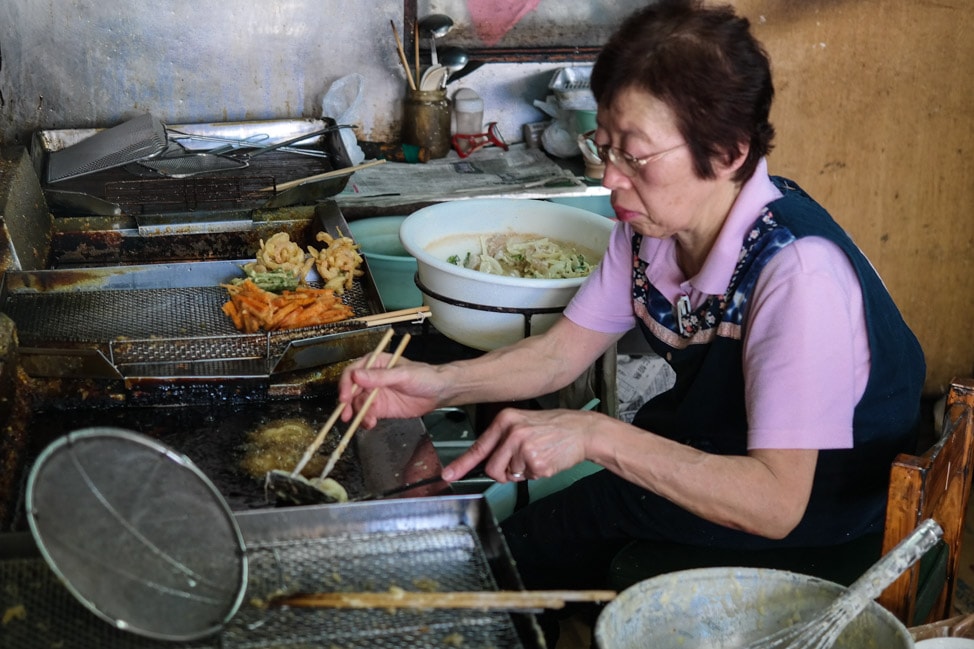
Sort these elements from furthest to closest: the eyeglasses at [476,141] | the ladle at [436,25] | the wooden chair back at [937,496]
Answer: the eyeglasses at [476,141], the ladle at [436,25], the wooden chair back at [937,496]

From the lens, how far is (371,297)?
8.70ft

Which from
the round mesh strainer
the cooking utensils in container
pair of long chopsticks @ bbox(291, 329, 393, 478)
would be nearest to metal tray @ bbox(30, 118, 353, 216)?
pair of long chopsticks @ bbox(291, 329, 393, 478)

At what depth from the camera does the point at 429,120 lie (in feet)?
13.9

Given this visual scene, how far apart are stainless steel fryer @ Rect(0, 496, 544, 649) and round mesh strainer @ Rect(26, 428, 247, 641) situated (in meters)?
0.07

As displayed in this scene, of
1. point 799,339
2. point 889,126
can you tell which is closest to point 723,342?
point 799,339

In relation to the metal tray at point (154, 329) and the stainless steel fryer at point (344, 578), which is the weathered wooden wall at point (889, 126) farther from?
the stainless steel fryer at point (344, 578)

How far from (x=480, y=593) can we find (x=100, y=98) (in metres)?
3.58

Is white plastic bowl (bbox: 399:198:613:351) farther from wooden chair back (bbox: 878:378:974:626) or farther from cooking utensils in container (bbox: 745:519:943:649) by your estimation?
cooking utensils in container (bbox: 745:519:943:649)

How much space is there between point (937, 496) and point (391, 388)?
3.73ft

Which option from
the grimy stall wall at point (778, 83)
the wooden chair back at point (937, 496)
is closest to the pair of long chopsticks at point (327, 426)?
the wooden chair back at point (937, 496)

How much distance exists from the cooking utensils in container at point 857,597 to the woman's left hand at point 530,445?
0.51 meters

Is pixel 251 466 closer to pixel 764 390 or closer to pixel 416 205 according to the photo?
pixel 764 390

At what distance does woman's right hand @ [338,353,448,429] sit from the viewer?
2012 mm

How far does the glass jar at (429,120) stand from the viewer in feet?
13.9
